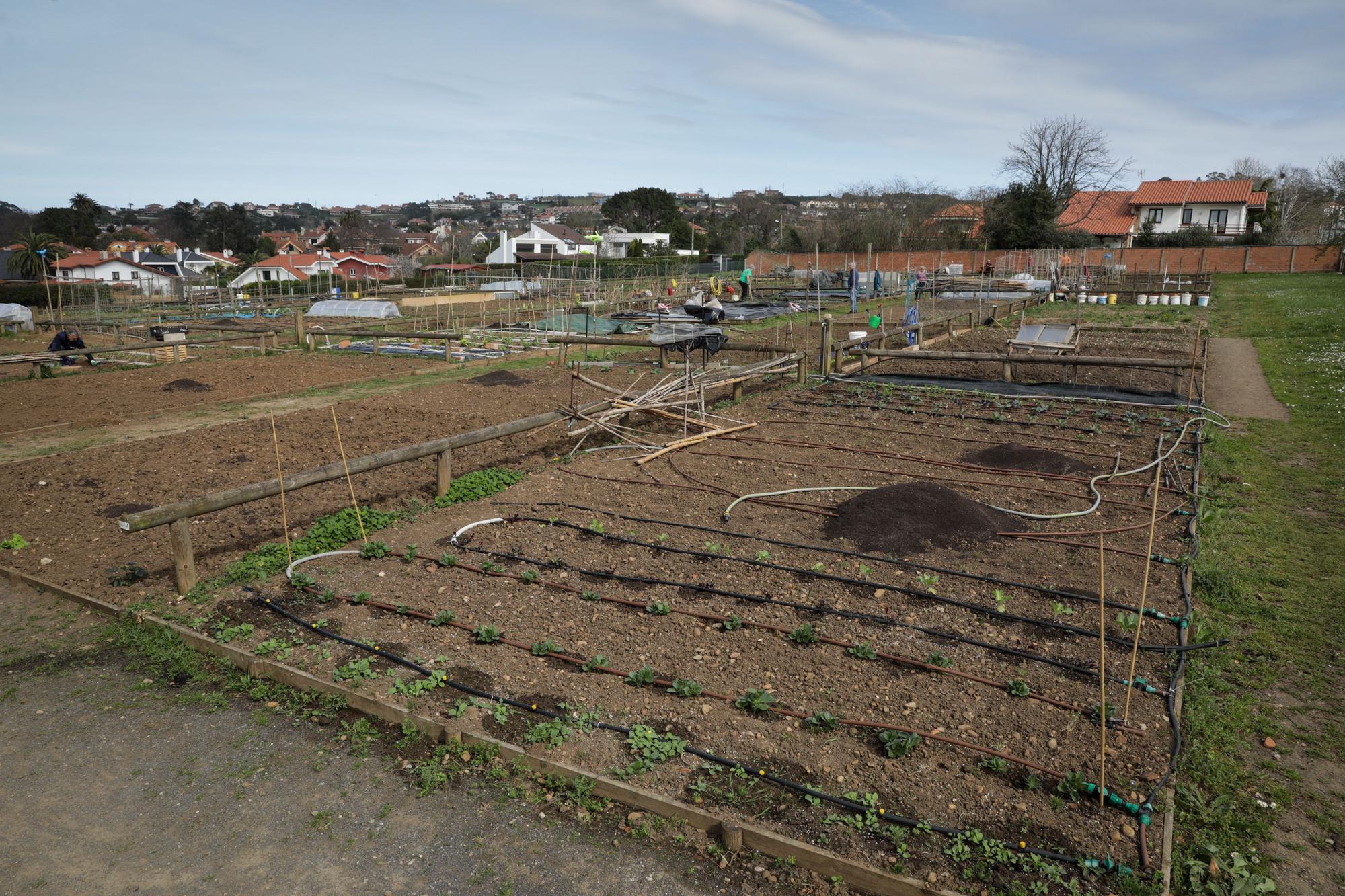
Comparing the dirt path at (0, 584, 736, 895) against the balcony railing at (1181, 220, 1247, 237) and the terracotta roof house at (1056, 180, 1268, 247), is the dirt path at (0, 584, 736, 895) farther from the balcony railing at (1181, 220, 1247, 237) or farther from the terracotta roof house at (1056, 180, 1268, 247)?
the balcony railing at (1181, 220, 1247, 237)

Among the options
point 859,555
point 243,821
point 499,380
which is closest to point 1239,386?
point 859,555

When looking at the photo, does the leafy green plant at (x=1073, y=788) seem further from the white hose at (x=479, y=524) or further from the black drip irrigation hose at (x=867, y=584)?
the white hose at (x=479, y=524)

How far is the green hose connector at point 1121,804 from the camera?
323 centimetres

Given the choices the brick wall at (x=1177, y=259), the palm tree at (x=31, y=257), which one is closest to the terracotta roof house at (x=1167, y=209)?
the brick wall at (x=1177, y=259)

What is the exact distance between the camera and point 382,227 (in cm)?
11756

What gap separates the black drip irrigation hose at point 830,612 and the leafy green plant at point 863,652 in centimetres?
36

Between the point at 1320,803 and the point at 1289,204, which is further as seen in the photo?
the point at 1289,204

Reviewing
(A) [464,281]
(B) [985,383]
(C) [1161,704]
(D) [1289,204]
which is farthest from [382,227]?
(C) [1161,704]

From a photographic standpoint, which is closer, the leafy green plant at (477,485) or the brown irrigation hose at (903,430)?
the leafy green plant at (477,485)

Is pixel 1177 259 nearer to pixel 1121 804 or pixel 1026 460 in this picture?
pixel 1026 460

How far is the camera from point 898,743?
3.68 meters

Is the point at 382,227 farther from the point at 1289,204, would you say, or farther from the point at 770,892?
the point at 770,892

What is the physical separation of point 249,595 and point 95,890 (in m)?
2.52

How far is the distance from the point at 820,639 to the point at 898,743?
1.00 meters
